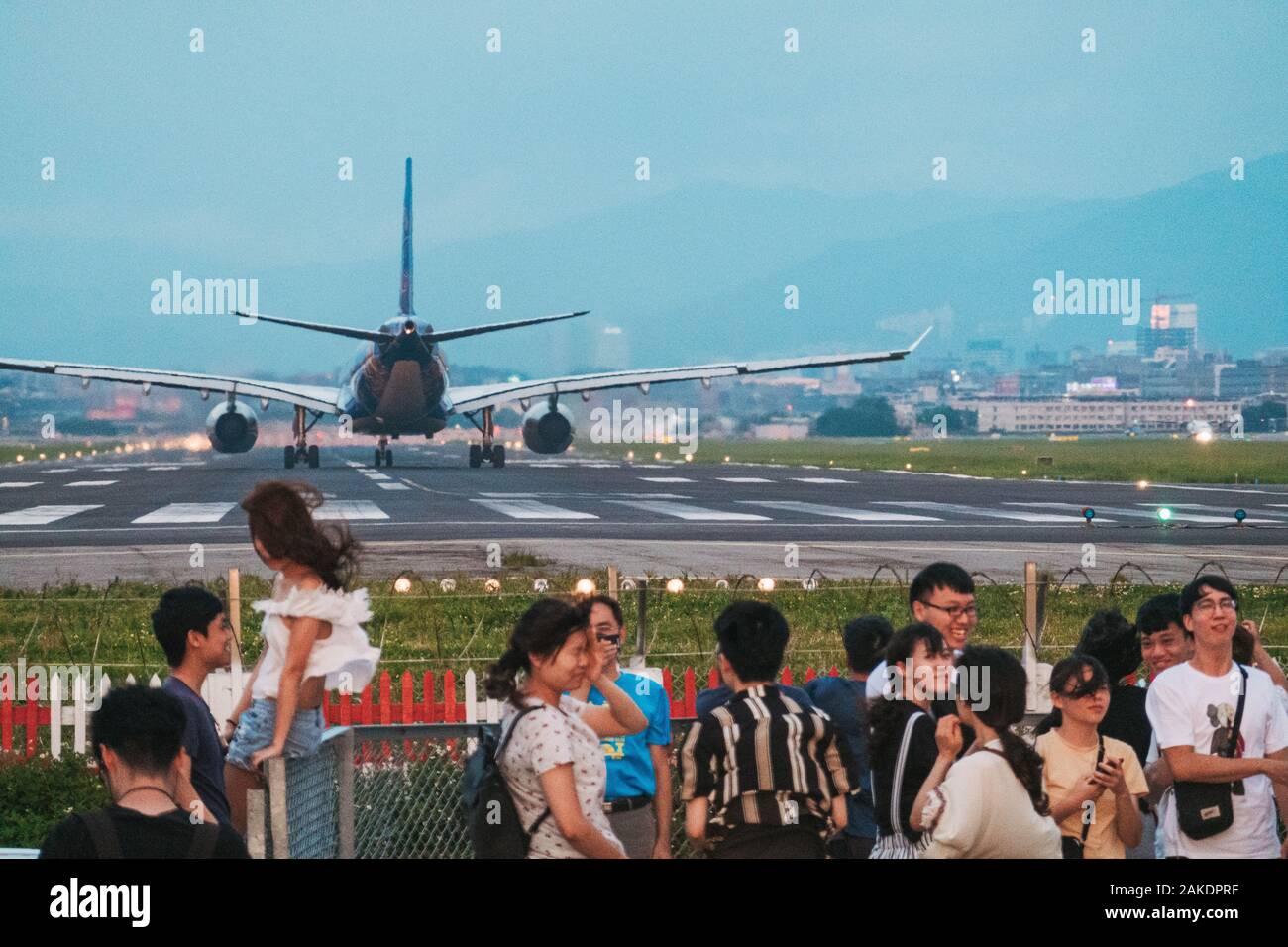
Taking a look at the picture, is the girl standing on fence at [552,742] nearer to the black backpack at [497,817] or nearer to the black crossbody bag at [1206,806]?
the black backpack at [497,817]

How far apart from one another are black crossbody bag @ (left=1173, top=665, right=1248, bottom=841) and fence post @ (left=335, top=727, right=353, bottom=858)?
154 inches

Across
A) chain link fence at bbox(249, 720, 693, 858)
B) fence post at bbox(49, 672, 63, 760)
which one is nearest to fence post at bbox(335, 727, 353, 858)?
chain link fence at bbox(249, 720, 693, 858)

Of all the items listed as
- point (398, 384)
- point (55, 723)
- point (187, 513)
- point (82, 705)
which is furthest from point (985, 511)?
point (55, 723)

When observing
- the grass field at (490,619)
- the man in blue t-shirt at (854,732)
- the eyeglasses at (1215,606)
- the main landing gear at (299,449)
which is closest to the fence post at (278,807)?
the man in blue t-shirt at (854,732)

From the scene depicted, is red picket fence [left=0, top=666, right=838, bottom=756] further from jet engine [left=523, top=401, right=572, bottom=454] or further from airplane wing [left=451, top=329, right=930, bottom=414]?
jet engine [left=523, top=401, right=572, bottom=454]

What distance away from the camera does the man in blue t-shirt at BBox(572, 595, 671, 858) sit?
24.1 ft

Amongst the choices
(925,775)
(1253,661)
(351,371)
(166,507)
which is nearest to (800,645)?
(1253,661)

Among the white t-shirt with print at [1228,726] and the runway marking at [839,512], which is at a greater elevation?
the runway marking at [839,512]

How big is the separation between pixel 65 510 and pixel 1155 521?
28.0m

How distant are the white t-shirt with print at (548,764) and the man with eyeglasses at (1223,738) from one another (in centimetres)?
269

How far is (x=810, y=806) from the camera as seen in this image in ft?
20.6

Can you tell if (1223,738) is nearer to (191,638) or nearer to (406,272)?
(191,638)

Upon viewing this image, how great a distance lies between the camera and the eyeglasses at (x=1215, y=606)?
7.26 meters
